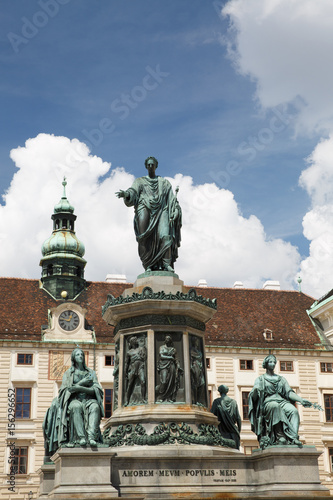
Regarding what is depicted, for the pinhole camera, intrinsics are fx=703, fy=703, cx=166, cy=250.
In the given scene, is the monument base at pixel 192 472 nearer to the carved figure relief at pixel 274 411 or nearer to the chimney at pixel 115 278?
the carved figure relief at pixel 274 411

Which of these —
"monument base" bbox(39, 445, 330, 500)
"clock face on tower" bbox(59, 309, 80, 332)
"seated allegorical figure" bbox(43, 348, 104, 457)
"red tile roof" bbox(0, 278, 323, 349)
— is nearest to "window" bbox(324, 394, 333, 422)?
"red tile roof" bbox(0, 278, 323, 349)

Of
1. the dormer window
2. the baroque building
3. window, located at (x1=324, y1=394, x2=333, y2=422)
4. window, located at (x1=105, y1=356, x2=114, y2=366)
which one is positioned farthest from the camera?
the dormer window

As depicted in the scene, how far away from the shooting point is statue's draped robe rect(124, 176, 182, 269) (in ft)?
50.5

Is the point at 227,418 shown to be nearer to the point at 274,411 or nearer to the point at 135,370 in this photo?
the point at 274,411

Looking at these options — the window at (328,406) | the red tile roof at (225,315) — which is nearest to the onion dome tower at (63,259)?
the red tile roof at (225,315)

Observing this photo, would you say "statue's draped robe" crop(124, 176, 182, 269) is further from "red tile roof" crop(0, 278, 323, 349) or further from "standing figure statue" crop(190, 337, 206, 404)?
"red tile roof" crop(0, 278, 323, 349)

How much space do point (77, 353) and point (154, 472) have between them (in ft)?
8.45

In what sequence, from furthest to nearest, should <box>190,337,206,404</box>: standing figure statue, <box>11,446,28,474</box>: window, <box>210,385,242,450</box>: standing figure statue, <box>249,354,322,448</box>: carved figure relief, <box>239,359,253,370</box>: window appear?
<box>239,359,253,370</box>: window → <box>11,446,28,474</box>: window → <box>210,385,242,450</box>: standing figure statue → <box>190,337,206,404</box>: standing figure statue → <box>249,354,322,448</box>: carved figure relief

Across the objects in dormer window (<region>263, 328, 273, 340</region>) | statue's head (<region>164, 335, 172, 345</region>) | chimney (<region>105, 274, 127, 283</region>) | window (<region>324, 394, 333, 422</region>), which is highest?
chimney (<region>105, 274, 127, 283</region>)

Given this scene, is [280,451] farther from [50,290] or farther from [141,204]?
[50,290]

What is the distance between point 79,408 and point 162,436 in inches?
67.4

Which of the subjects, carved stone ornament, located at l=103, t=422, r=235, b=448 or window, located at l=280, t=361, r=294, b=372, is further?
window, located at l=280, t=361, r=294, b=372

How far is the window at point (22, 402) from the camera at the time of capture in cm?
4488

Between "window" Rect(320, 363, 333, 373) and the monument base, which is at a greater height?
"window" Rect(320, 363, 333, 373)
